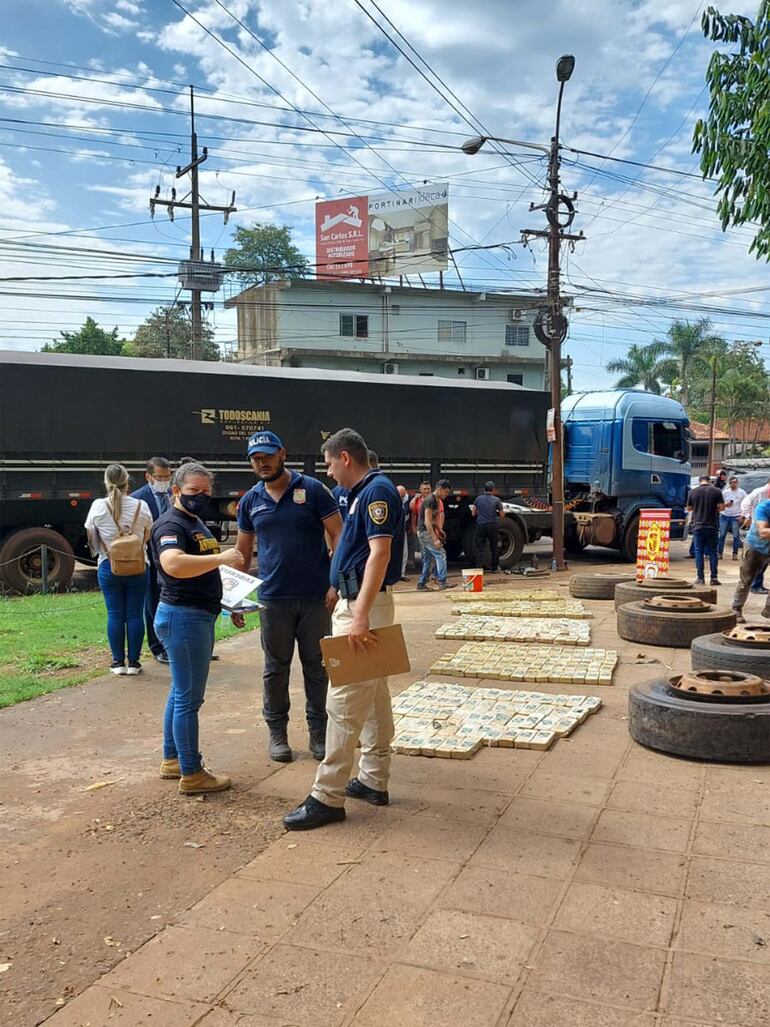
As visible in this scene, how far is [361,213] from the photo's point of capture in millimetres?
42844

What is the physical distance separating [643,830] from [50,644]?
257 inches

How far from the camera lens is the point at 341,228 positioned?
43031 mm

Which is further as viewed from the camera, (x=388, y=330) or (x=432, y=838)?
(x=388, y=330)

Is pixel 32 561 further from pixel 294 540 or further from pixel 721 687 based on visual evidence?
pixel 721 687

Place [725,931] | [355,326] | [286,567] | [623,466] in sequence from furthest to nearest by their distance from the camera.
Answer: [355,326] < [623,466] < [286,567] < [725,931]

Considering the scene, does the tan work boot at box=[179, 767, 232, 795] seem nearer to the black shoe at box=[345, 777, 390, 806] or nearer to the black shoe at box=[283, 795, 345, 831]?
the black shoe at box=[283, 795, 345, 831]

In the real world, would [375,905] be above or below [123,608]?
below

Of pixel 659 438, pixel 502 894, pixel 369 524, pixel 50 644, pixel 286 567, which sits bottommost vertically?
pixel 50 644

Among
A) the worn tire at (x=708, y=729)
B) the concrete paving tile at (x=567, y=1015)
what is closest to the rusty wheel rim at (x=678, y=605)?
the worn tire at (x=708, y=729)

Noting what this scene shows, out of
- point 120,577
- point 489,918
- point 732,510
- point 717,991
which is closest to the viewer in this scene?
point 717,991

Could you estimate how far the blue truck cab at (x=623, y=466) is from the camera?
17.9 meters

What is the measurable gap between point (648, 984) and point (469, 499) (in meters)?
14.8

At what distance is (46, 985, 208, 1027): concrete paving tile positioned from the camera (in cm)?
254

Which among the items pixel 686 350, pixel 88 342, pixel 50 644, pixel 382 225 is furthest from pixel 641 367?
pixel 50 644
